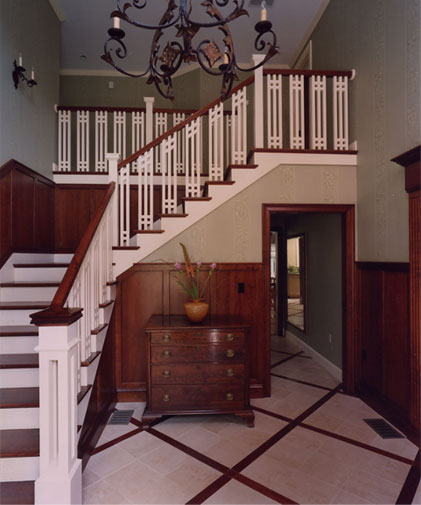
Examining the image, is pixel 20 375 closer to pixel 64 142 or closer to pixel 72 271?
pixel 72 271

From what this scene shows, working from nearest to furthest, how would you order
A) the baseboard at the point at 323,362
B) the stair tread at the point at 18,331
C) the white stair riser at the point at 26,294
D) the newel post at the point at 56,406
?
the newel post at the point at 56,406, the stair tread at the point at 18,331, the white stair riser at the point at 26,294, the baseboard at the point at 323,362

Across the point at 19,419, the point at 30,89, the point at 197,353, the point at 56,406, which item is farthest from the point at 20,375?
the point at 30,89

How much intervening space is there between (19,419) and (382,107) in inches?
148

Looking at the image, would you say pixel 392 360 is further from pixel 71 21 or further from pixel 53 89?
pixel 71 21

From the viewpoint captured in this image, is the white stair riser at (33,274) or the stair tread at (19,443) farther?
the white stair riser at (33,274)

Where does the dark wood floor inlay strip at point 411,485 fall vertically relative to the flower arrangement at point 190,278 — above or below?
below

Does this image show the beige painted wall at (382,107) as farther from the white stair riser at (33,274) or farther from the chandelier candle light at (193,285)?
the white stair riser at (33,274)

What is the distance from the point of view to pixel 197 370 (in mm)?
2736

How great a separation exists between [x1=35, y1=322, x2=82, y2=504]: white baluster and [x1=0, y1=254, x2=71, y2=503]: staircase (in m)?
0.16

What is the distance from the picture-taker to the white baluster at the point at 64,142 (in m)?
4.52

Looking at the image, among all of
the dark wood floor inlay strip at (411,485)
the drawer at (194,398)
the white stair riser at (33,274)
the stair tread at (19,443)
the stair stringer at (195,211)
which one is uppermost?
the stair stringer at (195,211)

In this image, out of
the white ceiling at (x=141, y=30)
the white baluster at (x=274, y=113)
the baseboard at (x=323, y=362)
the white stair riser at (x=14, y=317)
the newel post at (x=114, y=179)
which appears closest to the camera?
the white stair riser at (x=14, y=317)

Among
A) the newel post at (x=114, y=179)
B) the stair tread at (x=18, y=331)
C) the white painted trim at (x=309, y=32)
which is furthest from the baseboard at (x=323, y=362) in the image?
the white painted trim at (x=309, y=32)

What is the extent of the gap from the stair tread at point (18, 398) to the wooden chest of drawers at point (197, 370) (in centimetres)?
92
